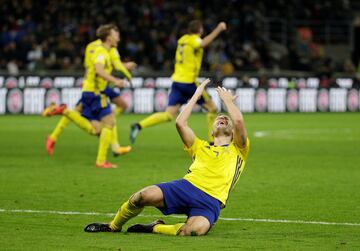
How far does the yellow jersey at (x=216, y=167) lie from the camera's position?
9820mm

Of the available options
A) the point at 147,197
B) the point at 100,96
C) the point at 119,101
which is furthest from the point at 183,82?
the point at 147,197

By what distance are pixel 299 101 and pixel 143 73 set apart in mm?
5087

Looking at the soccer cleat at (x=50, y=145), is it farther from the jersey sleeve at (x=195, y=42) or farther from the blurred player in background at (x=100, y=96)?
the jersey sleeve at (x=195, y=42)

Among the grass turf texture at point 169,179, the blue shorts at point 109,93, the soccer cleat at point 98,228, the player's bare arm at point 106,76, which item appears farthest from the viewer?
the blue shorts at point 109,93

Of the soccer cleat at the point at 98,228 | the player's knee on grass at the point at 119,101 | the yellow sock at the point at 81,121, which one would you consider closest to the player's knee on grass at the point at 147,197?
the soccer cleat at the point at 98,228

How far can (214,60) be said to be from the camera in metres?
36.8

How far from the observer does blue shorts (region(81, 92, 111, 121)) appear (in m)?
17.1

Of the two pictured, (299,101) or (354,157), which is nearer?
(354,157)

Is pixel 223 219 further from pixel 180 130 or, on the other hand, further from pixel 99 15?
pixel 99 15

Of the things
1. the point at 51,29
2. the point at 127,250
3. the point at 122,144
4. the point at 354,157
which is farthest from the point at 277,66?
the point at 127,250

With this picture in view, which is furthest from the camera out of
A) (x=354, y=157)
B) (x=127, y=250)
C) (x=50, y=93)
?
(x=50, y=93)

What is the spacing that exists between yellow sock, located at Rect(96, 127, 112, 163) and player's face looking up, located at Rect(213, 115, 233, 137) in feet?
Answer: 21.9

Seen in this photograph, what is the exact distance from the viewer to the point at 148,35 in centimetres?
3666

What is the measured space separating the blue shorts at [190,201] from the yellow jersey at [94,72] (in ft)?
24.2
